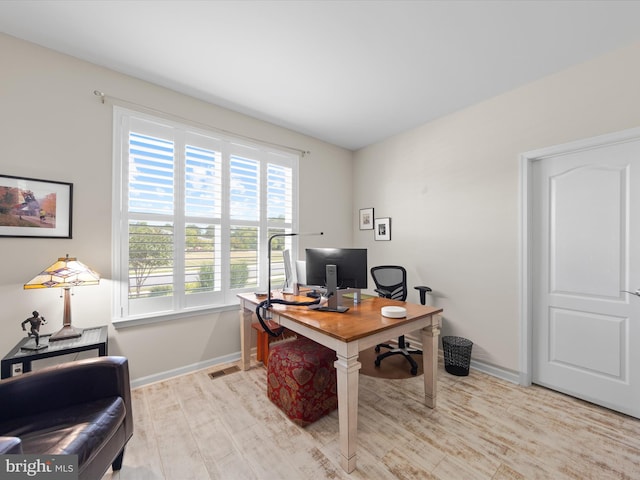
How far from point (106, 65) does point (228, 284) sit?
7.42 ft

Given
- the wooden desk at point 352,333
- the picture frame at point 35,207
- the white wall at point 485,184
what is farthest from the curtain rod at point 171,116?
the wooden desk at point 352,333

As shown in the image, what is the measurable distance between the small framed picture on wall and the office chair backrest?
0.75 meters

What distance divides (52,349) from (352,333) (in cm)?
200

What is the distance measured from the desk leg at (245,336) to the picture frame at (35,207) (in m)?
1.61

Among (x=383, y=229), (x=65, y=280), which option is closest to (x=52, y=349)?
(x=65, y=280)

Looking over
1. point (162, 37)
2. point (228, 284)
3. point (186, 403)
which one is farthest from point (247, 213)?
point (186, 403)

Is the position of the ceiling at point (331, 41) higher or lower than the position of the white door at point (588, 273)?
higher

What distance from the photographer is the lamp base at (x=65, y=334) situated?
1857 millimetres

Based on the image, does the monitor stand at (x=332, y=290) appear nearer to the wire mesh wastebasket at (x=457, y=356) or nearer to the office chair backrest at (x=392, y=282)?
the office chair backrest at (x=392, y=282)

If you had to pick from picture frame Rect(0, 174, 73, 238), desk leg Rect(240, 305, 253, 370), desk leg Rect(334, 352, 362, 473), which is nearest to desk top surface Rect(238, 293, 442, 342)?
desk leg Rect(334, 352, 362, 473)

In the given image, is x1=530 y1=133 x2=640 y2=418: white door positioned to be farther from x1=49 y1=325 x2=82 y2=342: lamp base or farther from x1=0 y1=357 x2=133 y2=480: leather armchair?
x1=49 y1=325 x2=82 y2=342: lamp base

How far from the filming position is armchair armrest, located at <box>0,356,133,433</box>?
4.30 ft

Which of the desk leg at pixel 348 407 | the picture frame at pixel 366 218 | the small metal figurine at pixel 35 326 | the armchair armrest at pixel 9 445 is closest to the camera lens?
the armchair armrest at pixel 9 445

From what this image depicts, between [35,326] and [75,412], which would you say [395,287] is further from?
[35,326]
